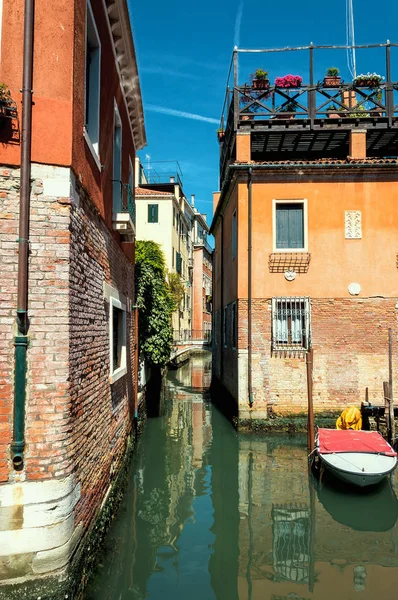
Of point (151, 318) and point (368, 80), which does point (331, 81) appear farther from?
point (151, 318)

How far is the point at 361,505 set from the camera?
7.80 metres

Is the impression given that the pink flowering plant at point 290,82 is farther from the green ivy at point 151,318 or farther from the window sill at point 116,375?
the window sill at point 116,375

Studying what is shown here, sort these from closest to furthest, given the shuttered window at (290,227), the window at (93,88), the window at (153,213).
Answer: the window at (93,88) → the shuttered window at (290,227) → the window at (153,213)

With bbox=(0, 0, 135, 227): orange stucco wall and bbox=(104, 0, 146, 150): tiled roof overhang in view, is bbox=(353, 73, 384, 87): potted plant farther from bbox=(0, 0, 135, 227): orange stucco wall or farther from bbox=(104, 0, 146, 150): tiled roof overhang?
bbox=(0, 0, 135, 227): orange stucco wall

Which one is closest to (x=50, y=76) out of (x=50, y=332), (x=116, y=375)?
(x=50, y=332)

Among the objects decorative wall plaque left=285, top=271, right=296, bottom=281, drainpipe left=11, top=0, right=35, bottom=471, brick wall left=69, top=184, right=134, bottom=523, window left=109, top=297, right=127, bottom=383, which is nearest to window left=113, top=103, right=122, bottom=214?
brick wall left=69, top=184, right=134, bottom=523

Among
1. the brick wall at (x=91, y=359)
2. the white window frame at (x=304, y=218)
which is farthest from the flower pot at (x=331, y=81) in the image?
the brick wall at (x=91, y=359)

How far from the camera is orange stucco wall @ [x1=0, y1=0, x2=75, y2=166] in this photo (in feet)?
13.6

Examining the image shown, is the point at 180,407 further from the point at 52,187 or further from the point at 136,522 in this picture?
the point at 52,187

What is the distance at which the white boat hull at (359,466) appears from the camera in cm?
782

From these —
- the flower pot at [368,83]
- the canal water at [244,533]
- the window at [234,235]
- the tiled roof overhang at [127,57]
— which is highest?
the flower pot at [368,83]

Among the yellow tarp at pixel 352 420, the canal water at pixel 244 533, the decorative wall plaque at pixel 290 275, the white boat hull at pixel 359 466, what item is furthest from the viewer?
the decorative wall plaque at pixel 290 275

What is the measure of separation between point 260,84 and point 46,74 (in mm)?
10280

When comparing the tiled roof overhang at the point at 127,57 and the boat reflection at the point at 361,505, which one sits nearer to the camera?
the tiled roof overhang at the point at 127,57
